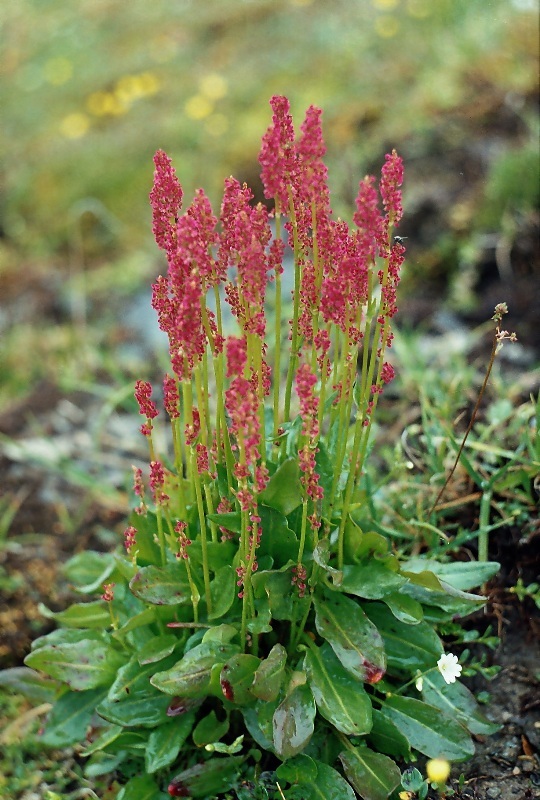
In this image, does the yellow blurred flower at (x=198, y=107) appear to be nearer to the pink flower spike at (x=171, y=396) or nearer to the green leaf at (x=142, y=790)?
the pink flower spike at (x=171, y=396)

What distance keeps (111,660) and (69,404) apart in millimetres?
2566

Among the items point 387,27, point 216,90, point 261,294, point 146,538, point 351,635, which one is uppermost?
point 387,27

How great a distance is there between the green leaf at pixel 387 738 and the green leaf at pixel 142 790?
0.60m

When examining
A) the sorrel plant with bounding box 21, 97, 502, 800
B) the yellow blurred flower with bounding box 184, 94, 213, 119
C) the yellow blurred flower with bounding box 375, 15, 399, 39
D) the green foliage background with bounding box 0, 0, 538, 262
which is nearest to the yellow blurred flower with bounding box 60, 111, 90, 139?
the green foliage background with bounding box 0, 0, 538, 262

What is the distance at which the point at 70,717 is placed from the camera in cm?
249

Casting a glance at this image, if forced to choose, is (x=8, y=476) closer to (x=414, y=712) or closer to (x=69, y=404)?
(x=69, y=404)

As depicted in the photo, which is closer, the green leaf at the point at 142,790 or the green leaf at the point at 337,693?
the green leaf at the point at 337,693

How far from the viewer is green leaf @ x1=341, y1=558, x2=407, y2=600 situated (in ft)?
6.96

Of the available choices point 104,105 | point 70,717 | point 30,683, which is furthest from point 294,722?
point 104,105

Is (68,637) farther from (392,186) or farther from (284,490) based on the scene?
(392,186)

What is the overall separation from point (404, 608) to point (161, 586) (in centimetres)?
66

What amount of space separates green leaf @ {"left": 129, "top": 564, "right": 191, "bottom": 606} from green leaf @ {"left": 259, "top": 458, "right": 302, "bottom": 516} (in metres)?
0.32

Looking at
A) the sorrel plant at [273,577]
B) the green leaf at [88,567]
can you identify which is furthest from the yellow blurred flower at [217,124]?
the sorrel plant at [273,577]

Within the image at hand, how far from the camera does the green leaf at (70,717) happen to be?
246 centimetres
